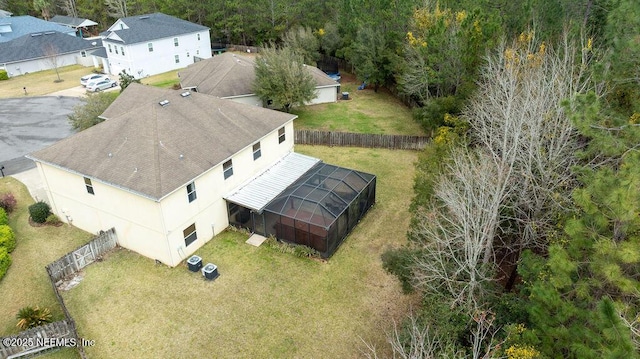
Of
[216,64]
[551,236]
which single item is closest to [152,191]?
[551,236]

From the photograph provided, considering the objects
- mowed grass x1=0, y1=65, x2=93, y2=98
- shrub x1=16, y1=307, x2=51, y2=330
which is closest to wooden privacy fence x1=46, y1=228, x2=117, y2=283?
shrub x1=16, y1=307, x2=51, y2=330

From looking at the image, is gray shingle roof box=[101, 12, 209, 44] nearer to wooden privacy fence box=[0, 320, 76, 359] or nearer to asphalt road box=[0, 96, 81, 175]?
asphalt road box=[0, 96, 81, 175]

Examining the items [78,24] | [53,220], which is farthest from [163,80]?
[78,24]

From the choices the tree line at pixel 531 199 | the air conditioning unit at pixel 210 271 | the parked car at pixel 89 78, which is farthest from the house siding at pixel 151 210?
the parked car at pixel 89 78

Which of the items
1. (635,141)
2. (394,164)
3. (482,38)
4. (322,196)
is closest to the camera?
(635,141)

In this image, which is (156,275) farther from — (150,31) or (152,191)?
(150,31)

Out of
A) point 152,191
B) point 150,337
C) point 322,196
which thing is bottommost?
point 150,337

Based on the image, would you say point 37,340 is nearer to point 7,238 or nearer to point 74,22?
point 7,238

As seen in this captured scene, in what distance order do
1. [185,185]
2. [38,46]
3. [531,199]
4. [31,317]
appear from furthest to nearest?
[38,46] < [185,185] < [31,317] < [531,199]
